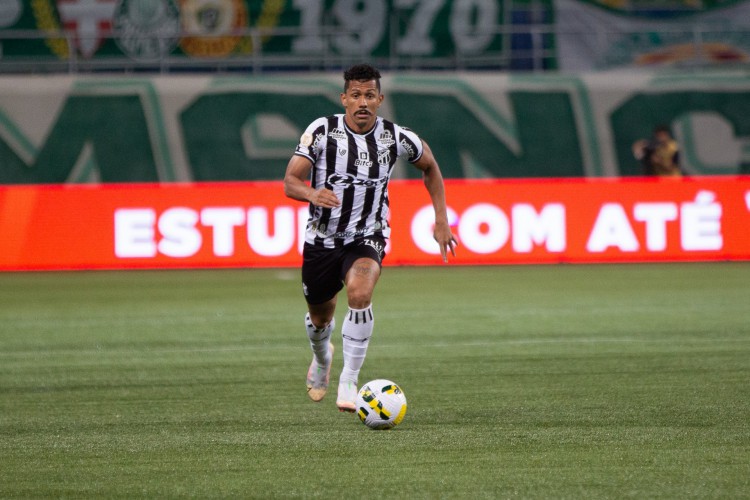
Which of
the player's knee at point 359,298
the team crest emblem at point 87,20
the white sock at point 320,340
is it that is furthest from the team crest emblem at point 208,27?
the player's knee at point 359,298

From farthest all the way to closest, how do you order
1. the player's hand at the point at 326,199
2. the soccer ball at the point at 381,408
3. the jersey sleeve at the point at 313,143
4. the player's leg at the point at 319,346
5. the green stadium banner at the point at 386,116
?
the green stadium banner at the point at 386,116
the player's leg at the point at 319,346
the jersey sleeve at the point at 313,143
the player's hand at the point at 326,199
the soccer ball at the point at 381,408

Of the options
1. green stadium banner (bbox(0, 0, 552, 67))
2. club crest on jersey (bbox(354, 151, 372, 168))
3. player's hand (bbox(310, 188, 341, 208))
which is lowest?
green stadium banner (bbox(0, 0, 552, 67))

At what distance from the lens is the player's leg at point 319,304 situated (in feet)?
24.7

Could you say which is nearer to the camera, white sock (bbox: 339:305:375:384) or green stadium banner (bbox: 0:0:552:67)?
white sock (bbox: 339:305:375:384)

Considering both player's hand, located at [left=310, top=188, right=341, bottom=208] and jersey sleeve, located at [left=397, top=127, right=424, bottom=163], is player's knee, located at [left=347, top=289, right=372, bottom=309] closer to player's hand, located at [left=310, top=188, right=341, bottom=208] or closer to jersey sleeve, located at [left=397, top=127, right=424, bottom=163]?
player's hand, located at [left=310, top=188, right=341, bottom=208]

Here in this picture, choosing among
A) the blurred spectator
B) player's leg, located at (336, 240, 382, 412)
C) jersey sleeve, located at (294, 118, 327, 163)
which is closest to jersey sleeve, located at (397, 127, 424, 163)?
jersey sleeve, located at (294, 118, 327, 163)

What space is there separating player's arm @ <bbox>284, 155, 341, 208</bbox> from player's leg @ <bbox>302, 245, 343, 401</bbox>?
503 millimetres

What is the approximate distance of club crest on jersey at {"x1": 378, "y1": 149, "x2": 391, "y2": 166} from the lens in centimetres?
744

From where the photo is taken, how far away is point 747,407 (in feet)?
23.5

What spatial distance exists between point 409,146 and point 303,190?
2.66ft

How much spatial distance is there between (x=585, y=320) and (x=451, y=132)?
45.0 ft

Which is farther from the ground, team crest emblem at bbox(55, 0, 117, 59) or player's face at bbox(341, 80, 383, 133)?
player's face at bbox(341, 80, 383, 133)

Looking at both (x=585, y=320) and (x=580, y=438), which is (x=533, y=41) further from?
(x=580, y=438)

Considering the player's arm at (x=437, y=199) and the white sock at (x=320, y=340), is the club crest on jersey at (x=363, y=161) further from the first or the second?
the white sock at (x=320, y=340)
